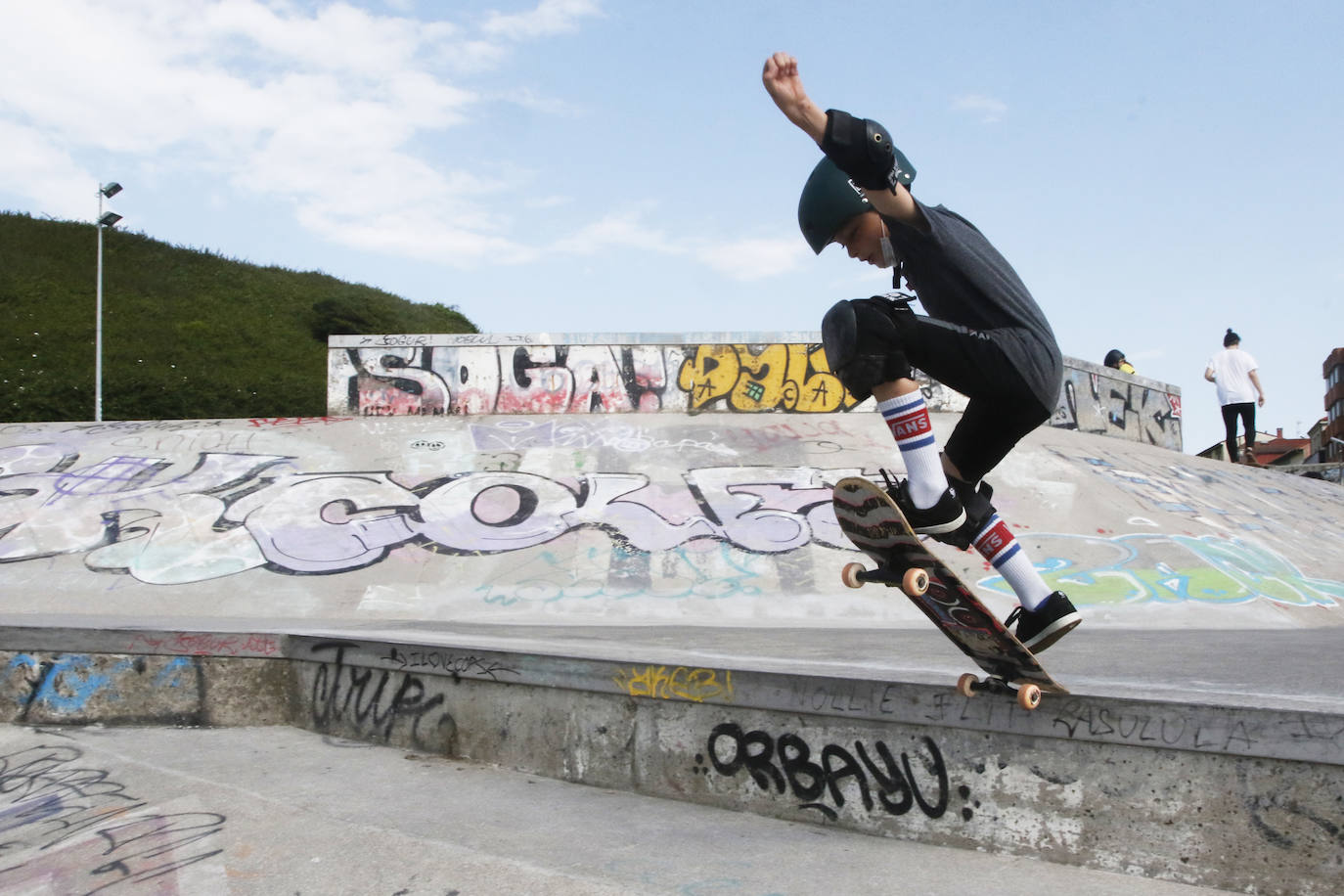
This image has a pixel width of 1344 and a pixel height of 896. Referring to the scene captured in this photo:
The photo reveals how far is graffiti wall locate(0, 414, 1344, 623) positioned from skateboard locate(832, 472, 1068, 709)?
5.70 meters

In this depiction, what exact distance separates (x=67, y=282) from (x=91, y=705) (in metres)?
38.6

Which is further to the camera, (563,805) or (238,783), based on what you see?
(238,783)

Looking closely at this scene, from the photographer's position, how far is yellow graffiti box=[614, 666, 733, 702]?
3.31m

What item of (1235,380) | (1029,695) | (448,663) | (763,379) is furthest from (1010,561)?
(1235,380)

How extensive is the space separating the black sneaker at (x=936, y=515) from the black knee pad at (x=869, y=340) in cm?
34

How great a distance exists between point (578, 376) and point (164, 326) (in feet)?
91.6

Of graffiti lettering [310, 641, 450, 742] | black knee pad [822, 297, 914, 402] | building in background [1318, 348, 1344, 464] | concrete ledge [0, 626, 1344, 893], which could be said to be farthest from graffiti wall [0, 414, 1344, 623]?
building in background [1318, 348, 1344, 464]

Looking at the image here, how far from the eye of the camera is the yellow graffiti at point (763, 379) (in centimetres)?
1403

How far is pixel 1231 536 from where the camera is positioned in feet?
34.7

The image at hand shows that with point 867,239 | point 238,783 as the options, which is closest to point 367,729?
point 238,783

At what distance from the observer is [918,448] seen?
288cm

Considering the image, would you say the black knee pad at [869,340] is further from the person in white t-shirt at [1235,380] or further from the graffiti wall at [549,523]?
the person in white t-shirt at [1235,380]

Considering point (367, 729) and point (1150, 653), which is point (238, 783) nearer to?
point (367, 729)

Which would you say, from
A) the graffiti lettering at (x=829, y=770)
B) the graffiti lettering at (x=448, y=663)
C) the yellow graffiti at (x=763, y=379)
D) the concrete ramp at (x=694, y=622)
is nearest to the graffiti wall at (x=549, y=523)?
the concrete ramp at (x=694, y=622)
